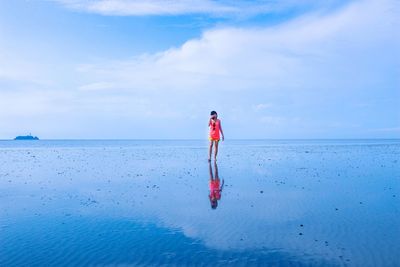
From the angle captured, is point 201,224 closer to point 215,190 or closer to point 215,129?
point 215,190

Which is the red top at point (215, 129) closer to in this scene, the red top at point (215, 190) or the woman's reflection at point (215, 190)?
the woman's reflection at point (215, 190)

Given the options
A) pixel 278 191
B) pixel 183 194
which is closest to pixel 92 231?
pixel 183 194

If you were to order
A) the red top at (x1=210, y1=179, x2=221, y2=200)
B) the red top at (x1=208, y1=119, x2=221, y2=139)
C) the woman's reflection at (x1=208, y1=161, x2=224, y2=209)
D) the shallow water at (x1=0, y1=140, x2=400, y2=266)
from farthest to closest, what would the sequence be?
the red top at (x1=208, y1=119, x2=221, y2=139), the red top at (x1=210, y1=179, x2=221, y2=200), the woman's reflection at (x1=208, y1=161, x2=224, y2=209), the shallow water at (x1=0, y1=140, x2=400, y2=266)

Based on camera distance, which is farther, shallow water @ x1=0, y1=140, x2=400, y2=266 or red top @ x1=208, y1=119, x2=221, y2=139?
red top @ x1=208, y1=119, x2=221, y2=139

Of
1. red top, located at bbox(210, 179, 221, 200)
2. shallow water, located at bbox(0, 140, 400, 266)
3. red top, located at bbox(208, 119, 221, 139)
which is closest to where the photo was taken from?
shallow water, located at bbox(0, 140, 400, 266)

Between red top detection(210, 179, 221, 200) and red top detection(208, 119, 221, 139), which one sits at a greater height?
red top detection(208, 119, 221, 139)

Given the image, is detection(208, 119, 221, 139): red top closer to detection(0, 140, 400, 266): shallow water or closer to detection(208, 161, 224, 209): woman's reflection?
detection(208, 161, 224, 209): woman's reflection

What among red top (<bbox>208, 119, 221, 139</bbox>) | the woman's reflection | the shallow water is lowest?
the shallow water

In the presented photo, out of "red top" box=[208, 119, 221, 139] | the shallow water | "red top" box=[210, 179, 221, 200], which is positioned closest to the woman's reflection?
"red top" box=[210, 179, 221, 200]

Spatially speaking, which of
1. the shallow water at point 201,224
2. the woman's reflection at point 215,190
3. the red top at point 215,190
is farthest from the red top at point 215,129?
the shallow water at point 201,224

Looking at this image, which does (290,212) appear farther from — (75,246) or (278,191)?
(75,246)

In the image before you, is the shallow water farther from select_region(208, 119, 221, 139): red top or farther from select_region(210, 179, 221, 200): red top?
select_region(208, 119, 221, 139): red top

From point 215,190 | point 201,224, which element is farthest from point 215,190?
point 201,224

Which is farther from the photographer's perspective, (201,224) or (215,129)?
(215,129)
